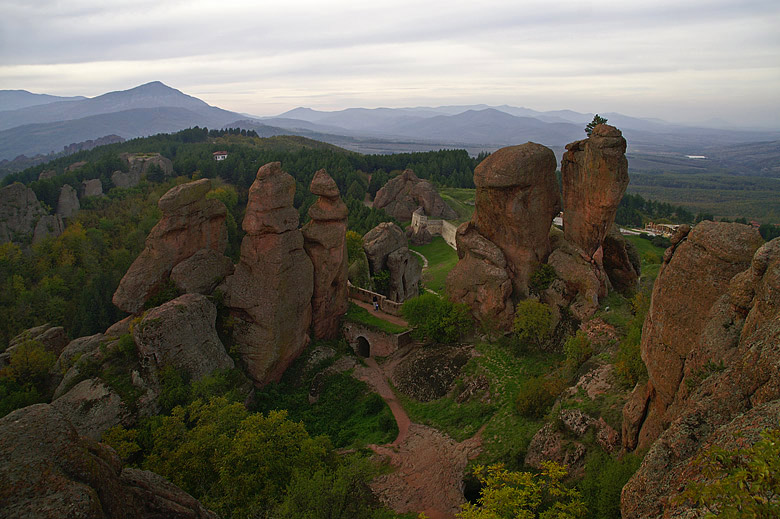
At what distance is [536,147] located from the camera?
32.4 metres

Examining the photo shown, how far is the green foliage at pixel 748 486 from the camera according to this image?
638cm

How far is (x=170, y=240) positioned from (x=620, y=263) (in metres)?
30.1

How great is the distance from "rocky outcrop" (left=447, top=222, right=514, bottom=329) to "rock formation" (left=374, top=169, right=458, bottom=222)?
156ft

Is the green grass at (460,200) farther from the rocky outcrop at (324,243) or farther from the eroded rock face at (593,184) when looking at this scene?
the eroded rock face at (593,184)

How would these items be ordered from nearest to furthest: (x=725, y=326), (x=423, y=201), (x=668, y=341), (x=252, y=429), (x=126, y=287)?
(x=725, y=326)
(x=668, y=341)
(x=252, y=429)
(x=126, y=287)
(x=423, y=201)

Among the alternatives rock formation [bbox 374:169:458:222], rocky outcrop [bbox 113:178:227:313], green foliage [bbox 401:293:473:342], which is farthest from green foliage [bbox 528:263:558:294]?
rock formation [bbox 374:169:458:222]

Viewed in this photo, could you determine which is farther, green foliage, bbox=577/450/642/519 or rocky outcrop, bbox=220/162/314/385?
rocky outcrop, bbox=220/162/314/385

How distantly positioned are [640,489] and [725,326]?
15.9ft

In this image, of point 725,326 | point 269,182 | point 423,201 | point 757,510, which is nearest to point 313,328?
point 269,182

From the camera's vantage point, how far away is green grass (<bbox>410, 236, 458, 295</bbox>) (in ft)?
179

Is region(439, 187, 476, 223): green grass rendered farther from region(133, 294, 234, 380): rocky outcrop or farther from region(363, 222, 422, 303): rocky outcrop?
region(133, 294, 234, 380): rocky outcrop

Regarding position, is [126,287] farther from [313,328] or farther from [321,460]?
[321,460]

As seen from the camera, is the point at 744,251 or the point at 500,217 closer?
the point at 744,251

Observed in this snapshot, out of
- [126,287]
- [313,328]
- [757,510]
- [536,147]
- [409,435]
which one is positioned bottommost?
[409,435]
